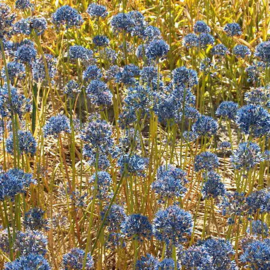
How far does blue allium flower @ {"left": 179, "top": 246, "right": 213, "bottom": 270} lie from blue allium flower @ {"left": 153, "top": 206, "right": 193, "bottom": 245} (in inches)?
4.0

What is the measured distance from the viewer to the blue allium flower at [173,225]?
1749 millimetres

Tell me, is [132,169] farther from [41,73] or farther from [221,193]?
[41,73]

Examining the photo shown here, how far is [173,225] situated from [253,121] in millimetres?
585

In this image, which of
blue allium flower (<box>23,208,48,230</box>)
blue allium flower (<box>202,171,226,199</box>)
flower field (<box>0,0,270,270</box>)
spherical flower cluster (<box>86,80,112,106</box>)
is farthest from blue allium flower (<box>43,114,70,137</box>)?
blue allium flower (<box>202,171,226,199</box>)

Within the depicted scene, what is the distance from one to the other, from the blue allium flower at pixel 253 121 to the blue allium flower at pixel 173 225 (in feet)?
1.64

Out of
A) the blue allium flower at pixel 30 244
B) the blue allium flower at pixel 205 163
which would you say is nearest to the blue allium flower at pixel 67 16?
the blue allium flower at pixel 205 163

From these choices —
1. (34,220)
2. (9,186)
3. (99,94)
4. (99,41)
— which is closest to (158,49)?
(99,94)

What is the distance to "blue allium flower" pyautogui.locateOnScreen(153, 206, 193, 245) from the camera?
1.75m

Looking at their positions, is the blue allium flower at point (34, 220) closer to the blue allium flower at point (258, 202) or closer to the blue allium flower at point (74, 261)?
the blue allium flower at point (74, 261)

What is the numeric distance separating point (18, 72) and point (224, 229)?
155 centimetres

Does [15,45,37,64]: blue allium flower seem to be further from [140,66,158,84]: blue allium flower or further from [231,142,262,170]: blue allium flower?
[231,142,262,170]: blue allium flower

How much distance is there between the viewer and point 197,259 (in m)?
1.82

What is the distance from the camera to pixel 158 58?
2900mm

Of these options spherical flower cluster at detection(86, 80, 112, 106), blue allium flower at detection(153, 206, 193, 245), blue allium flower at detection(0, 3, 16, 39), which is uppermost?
spherical flower cluster at detection(86, 80, 112, 106)
